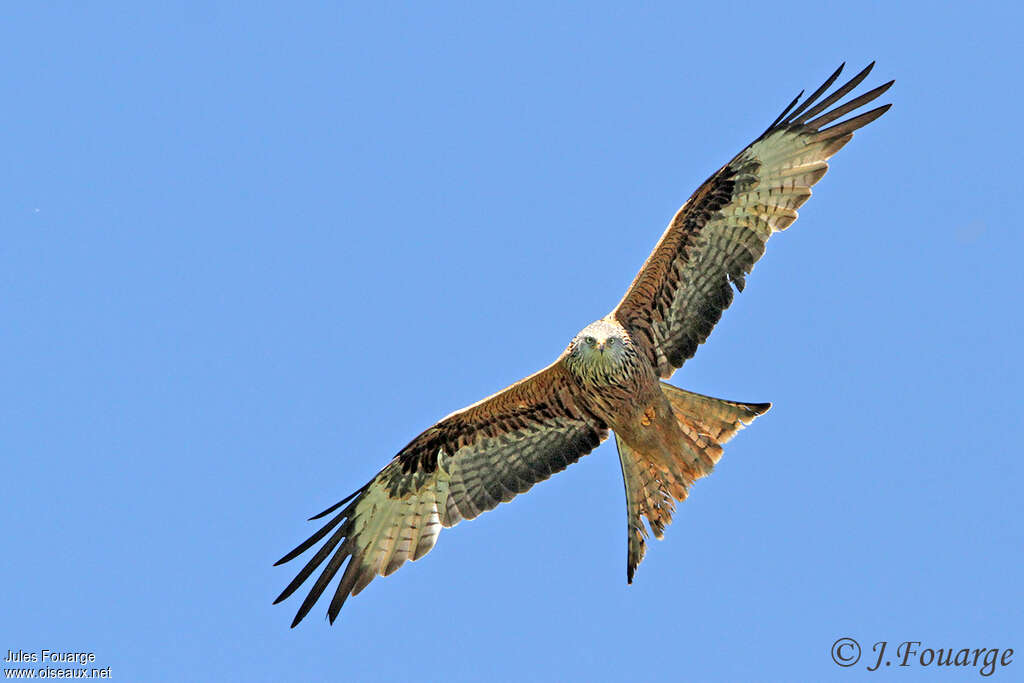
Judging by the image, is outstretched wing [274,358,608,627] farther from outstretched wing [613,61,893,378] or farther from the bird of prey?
outstretched wing [613,61,893,378]

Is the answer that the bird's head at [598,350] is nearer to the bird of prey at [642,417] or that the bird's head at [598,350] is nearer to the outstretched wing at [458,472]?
the bird of prey at [642,417]

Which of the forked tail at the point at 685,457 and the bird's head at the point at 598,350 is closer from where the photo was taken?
the bird's head at the point at 598,350

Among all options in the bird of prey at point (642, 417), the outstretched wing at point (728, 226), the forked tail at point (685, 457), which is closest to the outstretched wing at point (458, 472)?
the bird of prey at point (642, 417)

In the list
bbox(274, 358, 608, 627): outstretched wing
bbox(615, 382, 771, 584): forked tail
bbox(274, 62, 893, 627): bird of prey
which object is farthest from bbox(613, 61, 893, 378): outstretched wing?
bbox(274, 358, 608, 627): outstretched wing

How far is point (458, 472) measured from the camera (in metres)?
9.78

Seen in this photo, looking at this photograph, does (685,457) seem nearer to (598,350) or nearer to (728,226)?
(598,350)

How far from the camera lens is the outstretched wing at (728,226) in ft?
30.8

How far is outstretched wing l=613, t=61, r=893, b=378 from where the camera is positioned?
30.8 ft

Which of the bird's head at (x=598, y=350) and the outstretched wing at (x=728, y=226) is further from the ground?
the outstretched wing at (x=728, y=226)

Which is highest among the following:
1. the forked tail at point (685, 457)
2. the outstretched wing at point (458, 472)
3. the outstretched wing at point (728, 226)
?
the outstretched wing at point (728, 226)

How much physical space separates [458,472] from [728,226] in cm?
332

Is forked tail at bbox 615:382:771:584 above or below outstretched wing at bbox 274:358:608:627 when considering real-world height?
below

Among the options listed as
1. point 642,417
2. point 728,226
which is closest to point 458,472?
point 642,417

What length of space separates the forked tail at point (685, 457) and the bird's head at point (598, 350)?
0.75 meters
